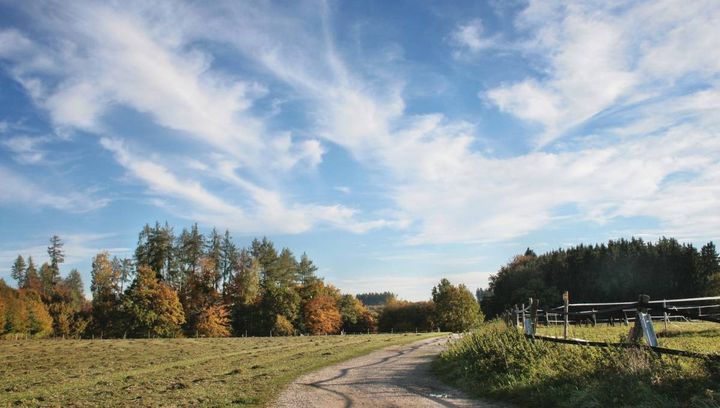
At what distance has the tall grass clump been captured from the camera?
9055 mm

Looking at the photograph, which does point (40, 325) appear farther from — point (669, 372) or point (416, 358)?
point (669, 372)

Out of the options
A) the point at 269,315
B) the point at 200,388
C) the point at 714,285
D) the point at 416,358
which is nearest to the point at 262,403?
the point at 200,388

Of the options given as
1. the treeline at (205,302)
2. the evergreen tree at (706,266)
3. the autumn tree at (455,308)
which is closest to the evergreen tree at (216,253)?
the treeline at (205,302)

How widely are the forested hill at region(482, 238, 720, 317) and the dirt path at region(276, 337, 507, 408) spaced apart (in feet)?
266

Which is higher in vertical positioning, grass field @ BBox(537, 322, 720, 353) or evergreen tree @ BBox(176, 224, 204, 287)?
evergreen tree @ BBox(176, 224, 204, 287)

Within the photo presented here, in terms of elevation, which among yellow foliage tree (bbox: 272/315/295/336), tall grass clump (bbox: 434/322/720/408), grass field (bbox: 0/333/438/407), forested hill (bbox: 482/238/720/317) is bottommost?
yellow foliage tree (bbox: 272/315/295/336)

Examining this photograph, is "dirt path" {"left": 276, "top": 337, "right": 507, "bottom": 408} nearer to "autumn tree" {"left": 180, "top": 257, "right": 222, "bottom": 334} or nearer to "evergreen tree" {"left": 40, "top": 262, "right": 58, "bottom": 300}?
"autumn tree" {"left": 180, "top": 257, "right": 222, "bottom": 334}

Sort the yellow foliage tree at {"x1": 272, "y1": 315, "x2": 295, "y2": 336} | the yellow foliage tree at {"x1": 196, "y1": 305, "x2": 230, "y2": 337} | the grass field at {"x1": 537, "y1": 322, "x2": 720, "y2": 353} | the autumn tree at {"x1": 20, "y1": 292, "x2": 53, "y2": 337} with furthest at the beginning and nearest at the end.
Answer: the yellow foliage tree at {"x1": 272, "y1": 315, "x2": 295, "y2": 336} < the yellow foliage tree at {"x1": 196, "y1": 305, "x2": 230, "y2": 337} < the autumn tree at {"x1": 20, "y1": 292, "x2": 53, "y2": 337} < the grass field at {"x1": 537, "y1": 322, "x2": 720, "y2": 353}

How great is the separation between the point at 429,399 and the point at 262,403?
4.55 m

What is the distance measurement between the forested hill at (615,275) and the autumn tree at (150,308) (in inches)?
2468

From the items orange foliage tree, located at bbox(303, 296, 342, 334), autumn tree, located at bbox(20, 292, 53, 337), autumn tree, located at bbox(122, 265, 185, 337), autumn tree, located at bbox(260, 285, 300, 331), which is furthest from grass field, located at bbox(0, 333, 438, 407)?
→ orange foliage tree, located at bbox(303, 296, 342, 334)

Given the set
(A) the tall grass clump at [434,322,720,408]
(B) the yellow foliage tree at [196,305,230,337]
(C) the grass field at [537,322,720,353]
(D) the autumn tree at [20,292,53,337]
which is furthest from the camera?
(B) the yellow foliage tree at [196,305,230,337]

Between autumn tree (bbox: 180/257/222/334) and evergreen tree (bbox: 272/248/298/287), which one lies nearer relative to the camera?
autumn tree (bbox: 180/257/222/334)

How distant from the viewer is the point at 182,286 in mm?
88562
